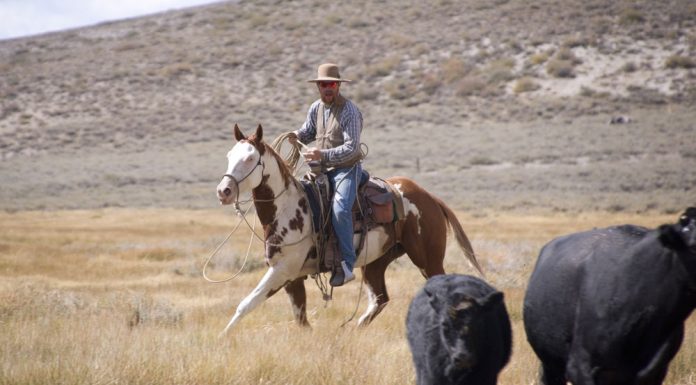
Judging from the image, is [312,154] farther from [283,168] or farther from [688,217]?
[688,217]

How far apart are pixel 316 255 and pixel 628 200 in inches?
989

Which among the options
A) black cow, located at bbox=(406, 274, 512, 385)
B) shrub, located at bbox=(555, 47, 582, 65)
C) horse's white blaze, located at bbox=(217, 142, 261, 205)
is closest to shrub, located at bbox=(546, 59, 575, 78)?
shrub, located at bbox=(555, 47, 582, 65)

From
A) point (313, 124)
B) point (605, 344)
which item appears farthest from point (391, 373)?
point (313, 124)

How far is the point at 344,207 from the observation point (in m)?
8.40

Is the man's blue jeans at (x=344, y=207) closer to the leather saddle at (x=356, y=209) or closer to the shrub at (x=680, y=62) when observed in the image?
the leather saddle at (x=356, y=209)

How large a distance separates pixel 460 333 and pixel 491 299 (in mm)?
269

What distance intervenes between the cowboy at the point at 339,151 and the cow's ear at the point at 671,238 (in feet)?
13.8

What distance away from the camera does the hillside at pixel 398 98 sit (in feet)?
123

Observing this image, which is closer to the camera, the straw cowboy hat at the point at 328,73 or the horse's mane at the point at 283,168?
the horse's mane at the point at 283,168

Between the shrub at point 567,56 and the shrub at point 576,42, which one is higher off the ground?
the shrub at point 576,42

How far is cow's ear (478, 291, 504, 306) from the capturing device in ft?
15.4

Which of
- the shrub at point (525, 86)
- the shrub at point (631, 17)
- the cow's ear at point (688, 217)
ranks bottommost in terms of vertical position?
the shrub at point (525, 86)

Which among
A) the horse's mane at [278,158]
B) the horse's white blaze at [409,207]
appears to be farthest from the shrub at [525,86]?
the horse's mane at [278,158]

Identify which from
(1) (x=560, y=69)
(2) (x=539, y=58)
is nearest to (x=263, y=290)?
(1) (x=560, y=69)
